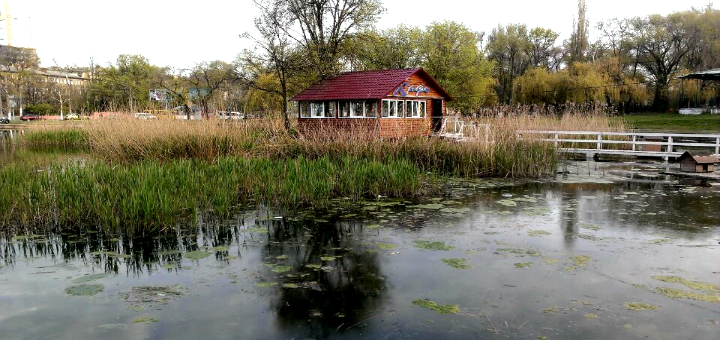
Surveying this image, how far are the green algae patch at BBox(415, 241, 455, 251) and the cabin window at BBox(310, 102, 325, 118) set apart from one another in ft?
54.0

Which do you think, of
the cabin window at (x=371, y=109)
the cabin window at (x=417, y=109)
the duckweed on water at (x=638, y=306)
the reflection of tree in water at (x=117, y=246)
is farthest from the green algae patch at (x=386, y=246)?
the cabin window at (x=417, y=109)

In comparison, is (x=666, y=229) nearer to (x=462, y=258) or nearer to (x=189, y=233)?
(x=462, y=258)

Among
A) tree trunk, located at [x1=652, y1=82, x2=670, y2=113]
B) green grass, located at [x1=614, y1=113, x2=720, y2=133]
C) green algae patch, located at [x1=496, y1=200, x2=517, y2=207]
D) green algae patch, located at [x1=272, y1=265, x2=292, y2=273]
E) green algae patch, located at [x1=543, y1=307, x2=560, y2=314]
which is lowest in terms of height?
green algae patch, located at [x1=543, y1=307, x2=560, y2=314]

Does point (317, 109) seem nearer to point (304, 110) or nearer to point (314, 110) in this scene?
point (314, 110)

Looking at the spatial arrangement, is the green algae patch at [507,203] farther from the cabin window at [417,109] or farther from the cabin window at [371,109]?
the cabin window at [417,109]

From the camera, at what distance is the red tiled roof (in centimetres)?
2095

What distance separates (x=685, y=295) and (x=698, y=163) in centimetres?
1055

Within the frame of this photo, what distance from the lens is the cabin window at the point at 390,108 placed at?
21058 mm

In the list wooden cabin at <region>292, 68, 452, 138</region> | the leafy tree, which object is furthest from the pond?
the leafy tree

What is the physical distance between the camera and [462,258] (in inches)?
236

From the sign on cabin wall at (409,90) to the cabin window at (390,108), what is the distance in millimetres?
386

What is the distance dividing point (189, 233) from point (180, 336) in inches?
128

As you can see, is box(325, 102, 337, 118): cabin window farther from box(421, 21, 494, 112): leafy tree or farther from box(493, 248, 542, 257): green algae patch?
box(421, 21, 494, 112): leafy tree

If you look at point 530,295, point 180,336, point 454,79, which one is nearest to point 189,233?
point 180,336
